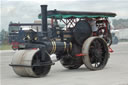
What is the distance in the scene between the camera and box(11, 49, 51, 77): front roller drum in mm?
9617

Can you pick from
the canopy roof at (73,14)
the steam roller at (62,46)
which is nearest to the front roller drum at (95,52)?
the steam roller at (62,46)

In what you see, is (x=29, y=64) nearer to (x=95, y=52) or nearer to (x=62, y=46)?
(x=62, y=46)

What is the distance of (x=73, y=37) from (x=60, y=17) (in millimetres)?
903

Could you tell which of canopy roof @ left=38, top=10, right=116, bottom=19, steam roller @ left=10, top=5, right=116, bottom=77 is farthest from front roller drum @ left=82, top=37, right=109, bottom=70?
canopy roof @ left=38, top=10, right=116, bottom=19

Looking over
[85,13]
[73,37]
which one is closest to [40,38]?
[73,37]

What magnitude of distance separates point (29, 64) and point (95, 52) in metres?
3.36

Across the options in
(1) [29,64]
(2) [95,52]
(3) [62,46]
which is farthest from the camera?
(2) [95,52]

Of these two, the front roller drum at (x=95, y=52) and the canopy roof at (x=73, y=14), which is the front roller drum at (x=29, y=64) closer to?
the front roller drum at (x=95, y=52)

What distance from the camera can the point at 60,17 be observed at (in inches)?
472

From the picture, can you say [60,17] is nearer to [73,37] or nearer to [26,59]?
[73,37]

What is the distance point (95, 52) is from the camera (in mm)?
12070

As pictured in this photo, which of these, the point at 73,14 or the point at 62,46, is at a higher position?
the point at 73,14

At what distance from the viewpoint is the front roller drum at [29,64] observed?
31.6ft

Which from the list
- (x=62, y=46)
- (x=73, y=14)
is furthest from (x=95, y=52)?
(x=73, y=14)
